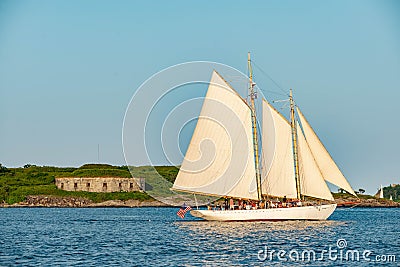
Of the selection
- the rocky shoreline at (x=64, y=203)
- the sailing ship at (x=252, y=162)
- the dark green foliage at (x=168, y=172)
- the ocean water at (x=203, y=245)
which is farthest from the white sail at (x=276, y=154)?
the dark green foliage at (x=168, y=172)

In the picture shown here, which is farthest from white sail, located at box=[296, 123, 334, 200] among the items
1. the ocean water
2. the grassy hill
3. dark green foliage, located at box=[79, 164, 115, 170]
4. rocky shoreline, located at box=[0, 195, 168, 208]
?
dark green foliage, located at box=[79, 164, 115, 170]

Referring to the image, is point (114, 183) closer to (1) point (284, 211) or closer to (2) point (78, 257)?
(1) point (284, 211)

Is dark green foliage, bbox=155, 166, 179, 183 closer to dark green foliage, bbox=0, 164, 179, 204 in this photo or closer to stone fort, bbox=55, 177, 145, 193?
dark green foliage, bbox=0, 164, 179, 204

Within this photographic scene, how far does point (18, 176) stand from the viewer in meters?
182

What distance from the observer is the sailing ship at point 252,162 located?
71.1 metres

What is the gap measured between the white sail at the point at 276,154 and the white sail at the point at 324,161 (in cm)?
212

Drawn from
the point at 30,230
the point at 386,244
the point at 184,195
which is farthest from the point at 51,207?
the point at 386,244

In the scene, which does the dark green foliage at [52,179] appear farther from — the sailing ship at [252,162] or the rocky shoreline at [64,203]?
the sailing ship at [252,162]

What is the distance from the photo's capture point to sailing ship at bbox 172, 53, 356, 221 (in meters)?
71.1

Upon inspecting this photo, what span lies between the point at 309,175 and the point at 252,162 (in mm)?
6214

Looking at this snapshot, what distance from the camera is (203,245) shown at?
54031mm

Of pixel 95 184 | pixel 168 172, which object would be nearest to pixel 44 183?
pixel 95 184

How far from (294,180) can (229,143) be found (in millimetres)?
9075

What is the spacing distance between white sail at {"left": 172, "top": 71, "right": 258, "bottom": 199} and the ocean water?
3.99m
